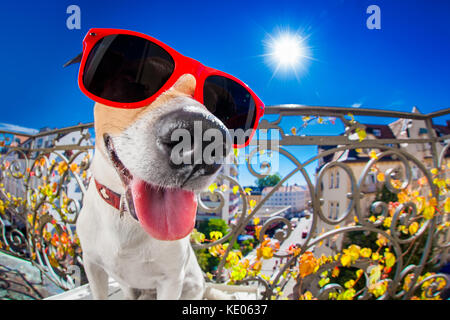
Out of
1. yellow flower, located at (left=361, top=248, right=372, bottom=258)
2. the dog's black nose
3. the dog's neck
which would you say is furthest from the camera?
yellow flower, located at (left=361, top=248, right=372, bottom=258)

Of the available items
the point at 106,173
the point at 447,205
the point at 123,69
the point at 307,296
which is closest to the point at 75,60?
the point at 123,69

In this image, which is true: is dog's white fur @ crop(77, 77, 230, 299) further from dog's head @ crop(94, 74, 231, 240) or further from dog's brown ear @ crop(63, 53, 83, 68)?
dog's brown ear @ crop(63, 53, 83, 68)

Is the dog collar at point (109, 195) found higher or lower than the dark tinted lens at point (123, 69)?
lower

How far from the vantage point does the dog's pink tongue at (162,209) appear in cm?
40

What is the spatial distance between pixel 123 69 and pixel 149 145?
0.18 metres

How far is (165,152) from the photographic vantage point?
0.34 metres

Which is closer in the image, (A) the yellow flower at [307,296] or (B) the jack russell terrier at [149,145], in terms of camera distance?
(B) the jack russell terrier at [149,145]

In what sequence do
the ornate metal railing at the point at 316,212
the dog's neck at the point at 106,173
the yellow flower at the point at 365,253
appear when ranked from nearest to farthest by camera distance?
the dog's neck at the point at 106,173 < the ornate metal railing at the point at 316,212 < the yellow flower at the point at 365,253

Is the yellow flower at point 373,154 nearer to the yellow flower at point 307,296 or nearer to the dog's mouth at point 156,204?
the yellow flower at point 307,296

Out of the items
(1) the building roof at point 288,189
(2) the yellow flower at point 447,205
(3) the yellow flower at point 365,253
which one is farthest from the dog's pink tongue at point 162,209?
(2) the yellow flower at point 447,205

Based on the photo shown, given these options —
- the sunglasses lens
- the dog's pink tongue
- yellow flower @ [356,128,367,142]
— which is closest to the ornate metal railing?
yellow flower @ [356,128,367,142]

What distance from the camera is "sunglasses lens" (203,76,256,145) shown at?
0.50 meters
